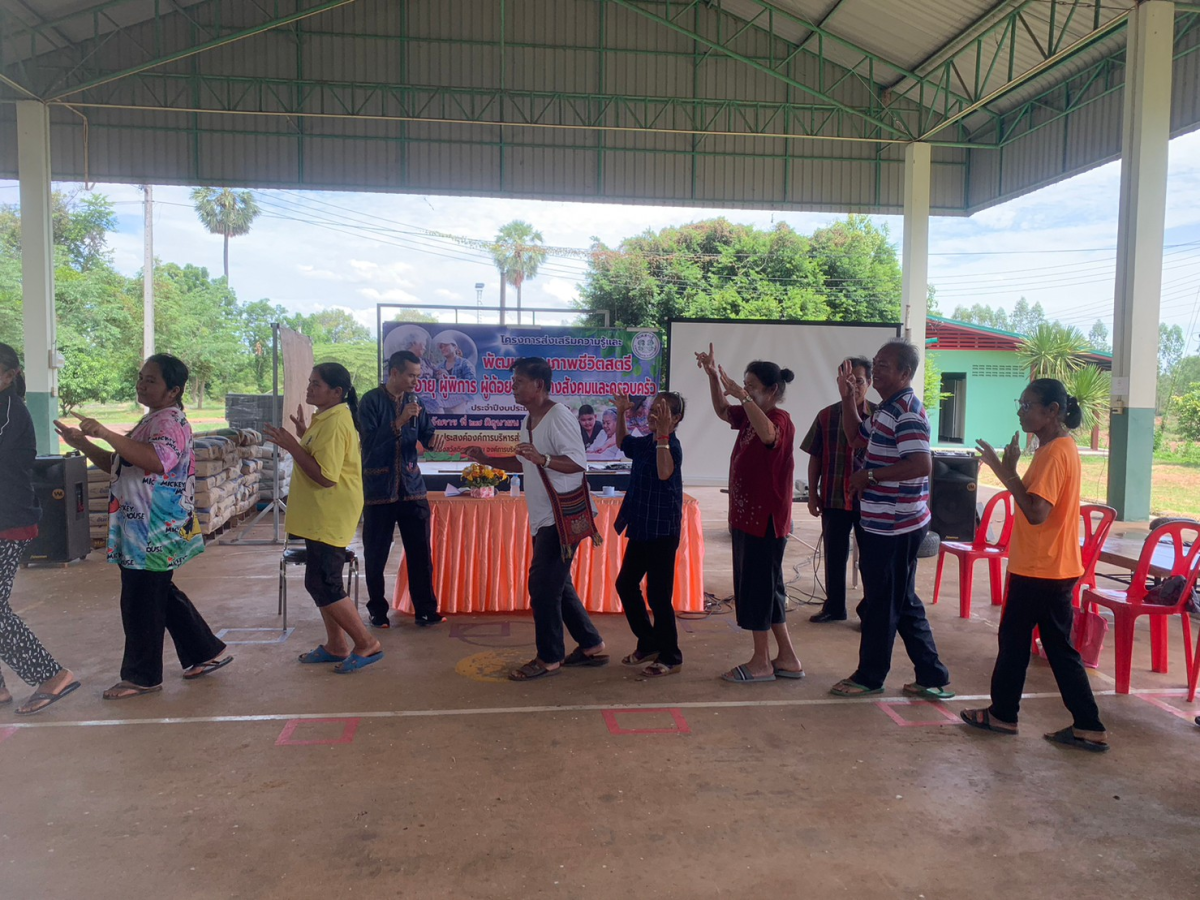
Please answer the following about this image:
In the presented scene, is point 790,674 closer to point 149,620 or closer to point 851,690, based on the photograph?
point 851,690

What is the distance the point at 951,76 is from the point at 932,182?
8.66 ft

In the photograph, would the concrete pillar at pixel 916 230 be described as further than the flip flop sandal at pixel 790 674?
Yes

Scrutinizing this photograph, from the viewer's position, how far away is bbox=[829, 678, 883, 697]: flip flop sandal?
409 cm

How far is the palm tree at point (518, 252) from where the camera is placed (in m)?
39.5

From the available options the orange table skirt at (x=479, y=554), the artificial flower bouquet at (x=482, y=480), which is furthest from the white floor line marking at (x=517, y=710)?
the artificial flower bouquet at (x=482, y=480)

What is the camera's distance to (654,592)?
4.34m

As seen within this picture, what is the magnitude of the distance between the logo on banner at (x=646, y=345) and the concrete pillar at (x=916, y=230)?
7961 millimetres

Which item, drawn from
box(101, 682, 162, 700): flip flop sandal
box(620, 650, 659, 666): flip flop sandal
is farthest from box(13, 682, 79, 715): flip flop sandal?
box(620, 650, 659, 666): flip flop sandal

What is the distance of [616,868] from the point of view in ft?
8.52

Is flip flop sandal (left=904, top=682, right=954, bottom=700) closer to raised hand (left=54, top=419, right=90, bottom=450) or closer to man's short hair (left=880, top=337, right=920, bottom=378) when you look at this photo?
man's short hair (left=880, top=337, right=920, bottom=378)

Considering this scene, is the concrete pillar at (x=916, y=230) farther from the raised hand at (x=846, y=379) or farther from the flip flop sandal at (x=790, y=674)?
the flip flop sandal at (x=790, y=674)

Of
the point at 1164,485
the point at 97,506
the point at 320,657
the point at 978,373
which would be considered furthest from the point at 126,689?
the point at 978,373

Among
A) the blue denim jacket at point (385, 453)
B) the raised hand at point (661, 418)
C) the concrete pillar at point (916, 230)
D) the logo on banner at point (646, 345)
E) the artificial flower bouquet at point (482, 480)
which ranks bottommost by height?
the artificial flower bouquet at point (482, 480)

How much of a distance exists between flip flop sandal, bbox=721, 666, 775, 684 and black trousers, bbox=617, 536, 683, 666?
11.2 inches
